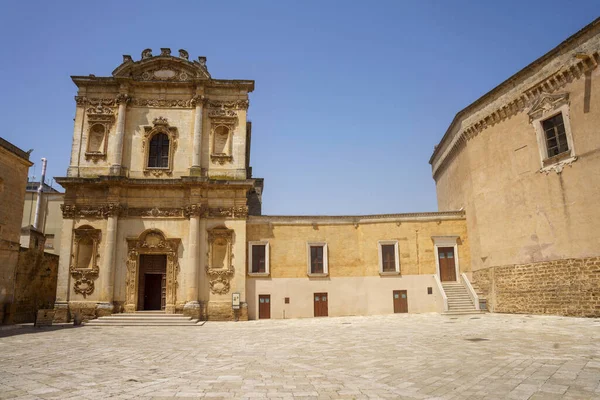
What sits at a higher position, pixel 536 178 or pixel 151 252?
pixel 536 178

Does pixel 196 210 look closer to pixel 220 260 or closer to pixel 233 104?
pixel 220 260

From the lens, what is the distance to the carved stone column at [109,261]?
23.0 m

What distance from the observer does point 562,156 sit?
19.2m

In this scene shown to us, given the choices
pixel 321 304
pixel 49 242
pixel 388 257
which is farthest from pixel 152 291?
pixel 49 242

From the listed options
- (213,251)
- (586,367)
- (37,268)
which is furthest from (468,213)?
(37,268)

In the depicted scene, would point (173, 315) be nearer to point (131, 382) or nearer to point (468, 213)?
point (131, 382)

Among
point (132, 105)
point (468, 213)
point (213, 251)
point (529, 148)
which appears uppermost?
point (132, 105)

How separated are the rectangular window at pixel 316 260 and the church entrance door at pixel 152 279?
873 centimetres

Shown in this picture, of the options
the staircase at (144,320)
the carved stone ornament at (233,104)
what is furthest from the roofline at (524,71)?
the staircase at (144,320)

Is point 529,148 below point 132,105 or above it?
below

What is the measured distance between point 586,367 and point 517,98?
55.7 feet

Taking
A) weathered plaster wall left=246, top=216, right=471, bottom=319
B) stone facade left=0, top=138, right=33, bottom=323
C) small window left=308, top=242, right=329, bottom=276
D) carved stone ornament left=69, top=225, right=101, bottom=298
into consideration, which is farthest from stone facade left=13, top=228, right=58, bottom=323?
small window left=308, top=242, right=329, bottom=276

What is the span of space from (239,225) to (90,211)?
874 centimetres

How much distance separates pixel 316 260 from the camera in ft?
83.5
